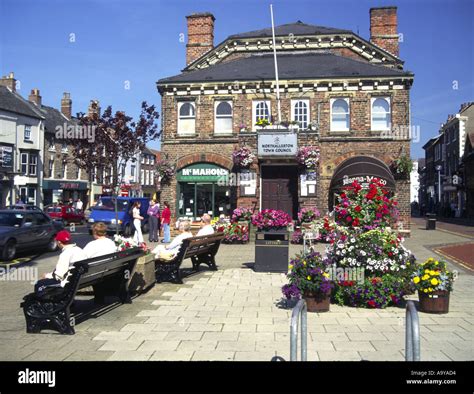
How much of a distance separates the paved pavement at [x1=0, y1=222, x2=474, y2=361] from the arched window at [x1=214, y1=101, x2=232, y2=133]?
15.7m

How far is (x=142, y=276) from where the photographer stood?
367 inches

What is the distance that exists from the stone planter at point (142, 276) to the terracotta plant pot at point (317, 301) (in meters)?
3.27

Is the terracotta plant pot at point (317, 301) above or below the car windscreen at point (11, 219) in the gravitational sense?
below

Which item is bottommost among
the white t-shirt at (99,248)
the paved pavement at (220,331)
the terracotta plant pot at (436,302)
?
the paved pavement at (220,331)

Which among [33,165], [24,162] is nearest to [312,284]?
[24,162]

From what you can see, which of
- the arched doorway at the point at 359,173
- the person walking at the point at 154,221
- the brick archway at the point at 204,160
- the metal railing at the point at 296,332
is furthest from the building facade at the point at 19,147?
the metal railing at the point at 296,332

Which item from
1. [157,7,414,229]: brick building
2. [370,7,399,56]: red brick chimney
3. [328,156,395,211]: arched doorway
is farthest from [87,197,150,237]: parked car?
[370,7,399,56]: red brick chimney

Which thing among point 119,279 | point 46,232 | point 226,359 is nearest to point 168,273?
point 119,279

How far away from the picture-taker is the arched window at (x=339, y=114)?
23672 mm

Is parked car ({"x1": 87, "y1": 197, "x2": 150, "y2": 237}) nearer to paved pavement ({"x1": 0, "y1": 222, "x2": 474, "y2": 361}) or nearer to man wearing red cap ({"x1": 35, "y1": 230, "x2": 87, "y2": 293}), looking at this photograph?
paved pavement ({"x1": 0, "y1": 222, "x2": 474, "y2": 361})

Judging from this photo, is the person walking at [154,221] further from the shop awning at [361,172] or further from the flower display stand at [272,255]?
the flower display stand at [272,255]

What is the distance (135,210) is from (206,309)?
10807 mm
